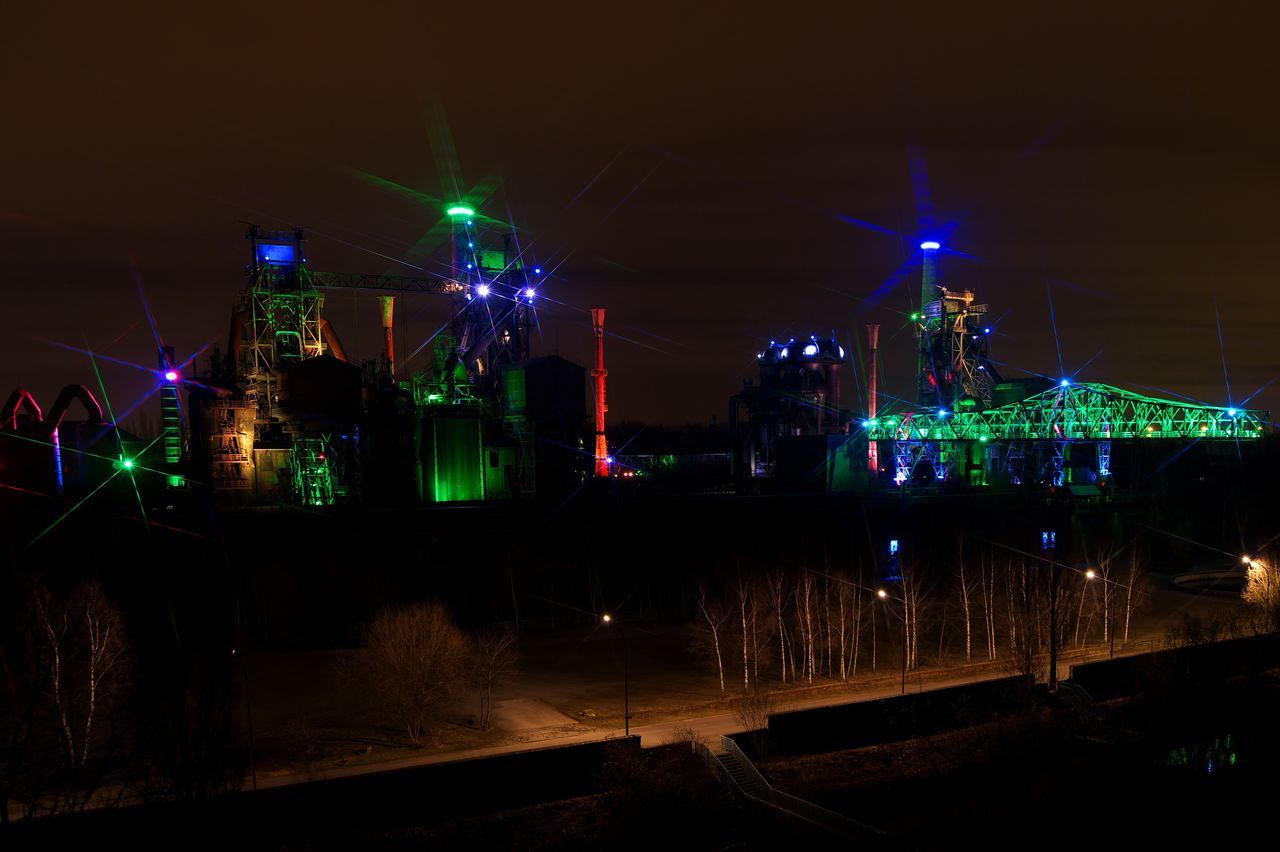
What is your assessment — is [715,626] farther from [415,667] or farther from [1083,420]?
[1083,420]

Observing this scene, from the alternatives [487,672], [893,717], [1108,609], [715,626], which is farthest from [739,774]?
[1108,609]

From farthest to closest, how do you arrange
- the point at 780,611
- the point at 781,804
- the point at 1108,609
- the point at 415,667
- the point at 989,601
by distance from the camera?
the point at 1108,609
the point at 989,601
the point at 780,611
the point at 415,667
the point at 781,804

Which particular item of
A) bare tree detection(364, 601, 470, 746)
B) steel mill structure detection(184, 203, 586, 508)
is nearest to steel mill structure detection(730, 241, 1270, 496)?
steel mill structure detection(184, 203, 586, 508)

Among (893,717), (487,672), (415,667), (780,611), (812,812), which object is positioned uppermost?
(780,611)

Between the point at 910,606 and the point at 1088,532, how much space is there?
29182 millimetres

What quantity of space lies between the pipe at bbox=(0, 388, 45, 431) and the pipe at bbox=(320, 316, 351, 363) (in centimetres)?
1489

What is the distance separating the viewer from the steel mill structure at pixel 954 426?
214 ft

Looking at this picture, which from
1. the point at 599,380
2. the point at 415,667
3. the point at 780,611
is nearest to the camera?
the point at 415,667

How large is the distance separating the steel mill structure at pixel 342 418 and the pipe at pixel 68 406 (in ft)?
15.4

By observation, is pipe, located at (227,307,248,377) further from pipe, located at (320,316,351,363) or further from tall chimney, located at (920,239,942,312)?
tall chimney, located at (920,239,942,312)

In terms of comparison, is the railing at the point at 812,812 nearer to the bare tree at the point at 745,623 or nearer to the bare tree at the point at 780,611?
the bare tree at the point at 745,623

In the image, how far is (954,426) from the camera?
74688 millimetres

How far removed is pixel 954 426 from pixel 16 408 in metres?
63.0

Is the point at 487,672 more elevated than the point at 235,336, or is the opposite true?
the point at 235,336
